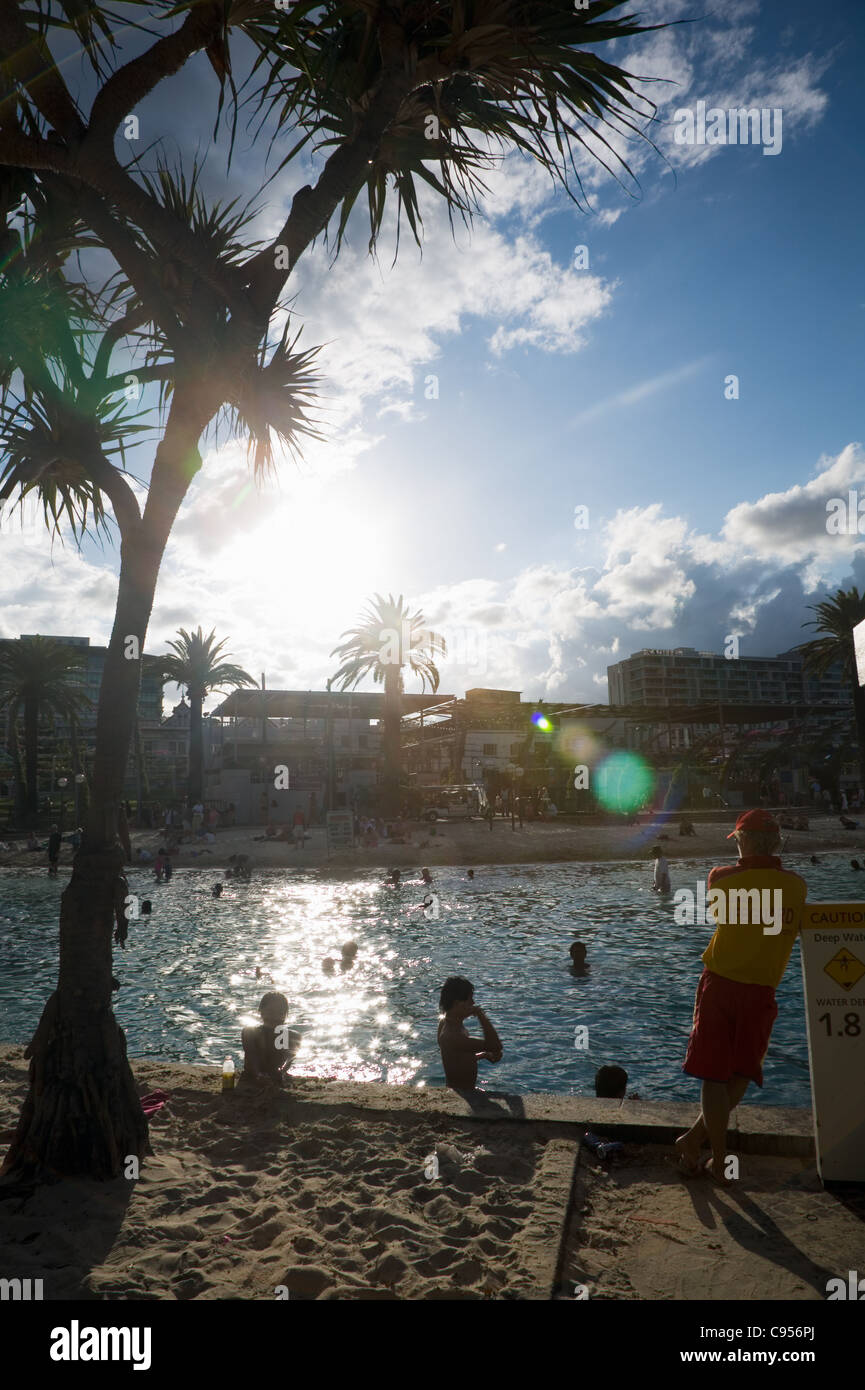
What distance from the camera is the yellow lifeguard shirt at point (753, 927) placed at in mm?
3982

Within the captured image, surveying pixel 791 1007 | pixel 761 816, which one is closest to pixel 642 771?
pixel 791 1007

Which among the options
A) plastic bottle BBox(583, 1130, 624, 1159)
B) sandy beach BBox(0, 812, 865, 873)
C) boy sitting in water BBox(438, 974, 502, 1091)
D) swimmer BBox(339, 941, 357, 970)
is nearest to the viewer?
plastic bottle BBox(583, 1130, 624, 1159)

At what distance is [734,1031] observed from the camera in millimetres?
4109

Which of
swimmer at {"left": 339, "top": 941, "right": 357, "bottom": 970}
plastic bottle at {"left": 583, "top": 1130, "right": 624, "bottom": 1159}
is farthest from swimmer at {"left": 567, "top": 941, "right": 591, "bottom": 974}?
plastic bottle at {"left": 583, "top": 1130, "right": 624, "bottom": 1159}

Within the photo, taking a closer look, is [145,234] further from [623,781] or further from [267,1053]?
[623,781]

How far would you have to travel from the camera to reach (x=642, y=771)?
5016 cm

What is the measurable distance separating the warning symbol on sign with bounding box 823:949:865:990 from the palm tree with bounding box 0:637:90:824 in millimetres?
41155

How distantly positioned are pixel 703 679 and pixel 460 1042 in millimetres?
141726

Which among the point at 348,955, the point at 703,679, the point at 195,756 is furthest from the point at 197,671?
the point at 703,679

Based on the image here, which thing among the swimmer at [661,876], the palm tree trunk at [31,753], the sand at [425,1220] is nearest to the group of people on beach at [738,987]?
the sand at [425,1220]

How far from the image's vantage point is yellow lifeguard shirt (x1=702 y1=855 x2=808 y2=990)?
13.1 ft

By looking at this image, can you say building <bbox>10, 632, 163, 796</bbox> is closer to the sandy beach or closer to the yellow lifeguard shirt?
the sandy beach
